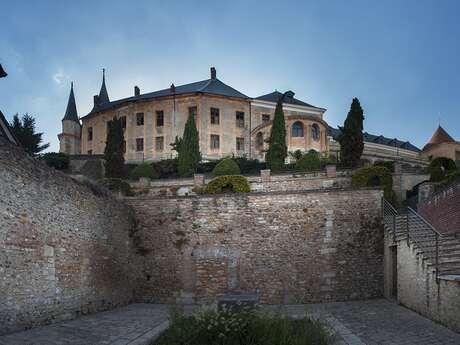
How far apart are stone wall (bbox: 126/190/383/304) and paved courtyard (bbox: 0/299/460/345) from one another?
238cm

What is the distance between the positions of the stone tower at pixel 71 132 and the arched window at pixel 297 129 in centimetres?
2980

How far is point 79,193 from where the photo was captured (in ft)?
47.0

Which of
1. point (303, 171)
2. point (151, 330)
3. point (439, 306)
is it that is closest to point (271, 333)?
point (151, 330)

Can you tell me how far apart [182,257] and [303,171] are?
14.6m

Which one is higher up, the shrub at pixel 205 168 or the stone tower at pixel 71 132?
the stone tower at pixel 71 132

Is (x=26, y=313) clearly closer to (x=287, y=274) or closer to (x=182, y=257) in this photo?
(x=182, y=257)

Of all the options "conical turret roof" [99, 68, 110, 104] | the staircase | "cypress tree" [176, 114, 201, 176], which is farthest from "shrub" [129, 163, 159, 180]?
"conical turret roof" [99, 68, 110, 104]

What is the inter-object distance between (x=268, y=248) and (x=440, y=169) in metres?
13.7

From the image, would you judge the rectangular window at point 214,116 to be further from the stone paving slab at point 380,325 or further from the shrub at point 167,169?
the stone paving slab at point 380,325

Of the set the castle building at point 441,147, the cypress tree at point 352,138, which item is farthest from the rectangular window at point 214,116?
the castle building at point 441,147

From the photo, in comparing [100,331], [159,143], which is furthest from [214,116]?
[100,331]

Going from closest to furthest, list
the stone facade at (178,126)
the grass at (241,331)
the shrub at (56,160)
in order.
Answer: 1. the grass at (241,331)
2. the shrub at (56,160)
3. the stone facade at (178,126)

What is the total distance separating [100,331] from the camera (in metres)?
11.0

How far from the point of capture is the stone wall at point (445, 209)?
49.0 feet
